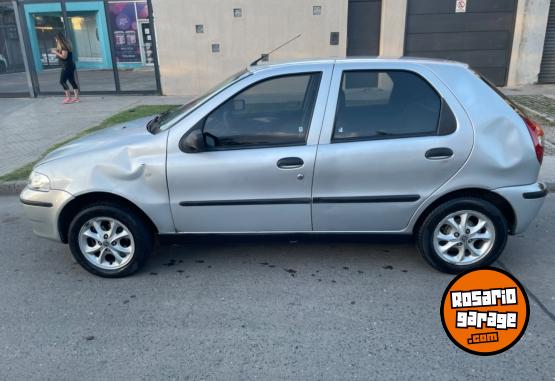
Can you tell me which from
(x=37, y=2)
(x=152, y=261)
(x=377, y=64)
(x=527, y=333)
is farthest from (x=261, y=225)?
(x=37, y=2)

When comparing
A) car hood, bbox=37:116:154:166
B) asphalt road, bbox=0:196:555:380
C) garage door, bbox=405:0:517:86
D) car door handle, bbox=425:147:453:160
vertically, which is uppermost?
garage door, bbox=405:0:517:86

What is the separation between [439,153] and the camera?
10.5ft

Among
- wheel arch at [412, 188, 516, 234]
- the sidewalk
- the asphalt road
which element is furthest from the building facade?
wheel arch at [412, 188, 516, 234]

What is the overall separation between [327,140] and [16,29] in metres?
12.6

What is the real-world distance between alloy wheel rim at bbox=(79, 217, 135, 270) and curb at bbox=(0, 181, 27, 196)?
8.97 feet

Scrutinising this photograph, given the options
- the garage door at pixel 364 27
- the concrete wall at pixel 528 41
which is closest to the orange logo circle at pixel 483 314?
the garage door at pixel 364 27

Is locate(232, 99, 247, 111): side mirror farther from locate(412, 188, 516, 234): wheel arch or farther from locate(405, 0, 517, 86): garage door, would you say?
locate(405, 0, 517, 86): garage door

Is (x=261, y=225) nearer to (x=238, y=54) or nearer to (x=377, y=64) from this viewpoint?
(x=377, y=64)

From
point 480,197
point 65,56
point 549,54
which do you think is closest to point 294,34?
point 65,56

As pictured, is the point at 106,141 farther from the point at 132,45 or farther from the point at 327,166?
the point at 132,45

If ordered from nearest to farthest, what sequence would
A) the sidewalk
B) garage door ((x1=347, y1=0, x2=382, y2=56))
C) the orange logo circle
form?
the orange logo circle
the sidewalk
garage door ((x1=347, y1=0, x2=382, y2=56))

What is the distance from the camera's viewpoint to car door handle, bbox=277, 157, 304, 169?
3225 millimetres

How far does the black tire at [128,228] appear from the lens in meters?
3.40

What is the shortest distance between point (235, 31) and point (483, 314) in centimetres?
1030
